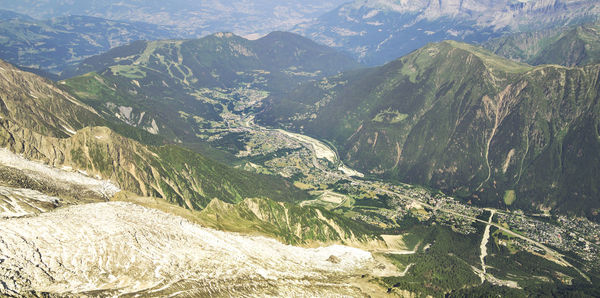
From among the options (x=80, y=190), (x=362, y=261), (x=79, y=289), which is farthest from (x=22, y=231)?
(x=362, y=261)

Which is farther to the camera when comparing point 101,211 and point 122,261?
point 101,211

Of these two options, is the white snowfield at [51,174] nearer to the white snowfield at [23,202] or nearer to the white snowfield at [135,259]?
the white snowfield at [23,202]

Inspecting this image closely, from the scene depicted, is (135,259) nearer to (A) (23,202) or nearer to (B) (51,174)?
(A) (23,202)

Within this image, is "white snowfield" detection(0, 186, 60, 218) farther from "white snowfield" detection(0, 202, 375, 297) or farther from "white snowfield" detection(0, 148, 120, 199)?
"white snowfield" detection(0, 148, 120, 199)

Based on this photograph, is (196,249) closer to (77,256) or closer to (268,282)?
(268,282)

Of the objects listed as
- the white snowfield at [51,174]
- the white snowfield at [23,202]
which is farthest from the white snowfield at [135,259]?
the white snowfield at [51,174]

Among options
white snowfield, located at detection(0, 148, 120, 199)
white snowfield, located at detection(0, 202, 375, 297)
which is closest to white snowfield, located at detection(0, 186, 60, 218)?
white snowfield, located at detection(0, 202, 375, 297)
